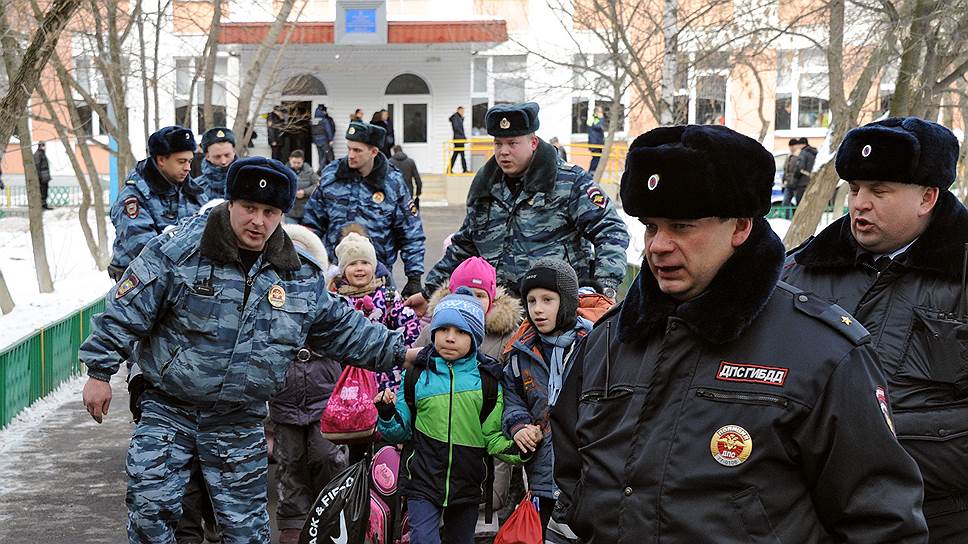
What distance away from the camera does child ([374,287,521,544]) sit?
5867 mm

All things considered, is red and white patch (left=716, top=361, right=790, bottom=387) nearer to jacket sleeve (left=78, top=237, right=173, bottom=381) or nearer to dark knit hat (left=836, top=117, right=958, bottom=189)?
dark knit hat (left=836, top=117, right=958, bottom=189)

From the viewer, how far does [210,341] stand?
16.5 ft

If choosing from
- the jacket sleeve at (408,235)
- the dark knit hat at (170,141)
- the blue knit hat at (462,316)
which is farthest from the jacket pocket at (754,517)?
the jacket sleeve at (408,235)

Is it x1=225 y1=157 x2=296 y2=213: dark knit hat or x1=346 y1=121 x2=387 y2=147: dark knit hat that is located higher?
x1=346 y1=121 x2=387 y2=147: dark knit hat

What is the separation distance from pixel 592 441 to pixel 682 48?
60.7ft

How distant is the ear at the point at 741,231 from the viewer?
102 inches

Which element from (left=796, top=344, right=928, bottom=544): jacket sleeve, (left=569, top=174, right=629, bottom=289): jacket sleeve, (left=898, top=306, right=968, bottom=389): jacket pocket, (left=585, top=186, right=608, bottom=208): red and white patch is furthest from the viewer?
(left=585, top=186, right=608, bottom=208): red and white patch

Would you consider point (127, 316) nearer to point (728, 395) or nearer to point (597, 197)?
point (597, 197)

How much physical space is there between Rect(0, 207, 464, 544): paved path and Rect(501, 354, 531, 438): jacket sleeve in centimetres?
221

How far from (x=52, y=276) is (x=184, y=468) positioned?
578 inches

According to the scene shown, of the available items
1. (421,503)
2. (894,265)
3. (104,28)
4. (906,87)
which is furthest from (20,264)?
(894,265)

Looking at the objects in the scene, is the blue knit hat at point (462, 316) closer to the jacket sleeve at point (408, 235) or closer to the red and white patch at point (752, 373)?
the jacket sleeve at point (408, 235)

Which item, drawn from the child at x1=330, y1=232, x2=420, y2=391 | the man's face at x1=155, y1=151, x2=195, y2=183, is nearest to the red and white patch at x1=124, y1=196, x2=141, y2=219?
the man's face at x1=155, y1=151, x2=195, y2=183

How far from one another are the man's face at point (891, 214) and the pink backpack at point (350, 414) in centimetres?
332
